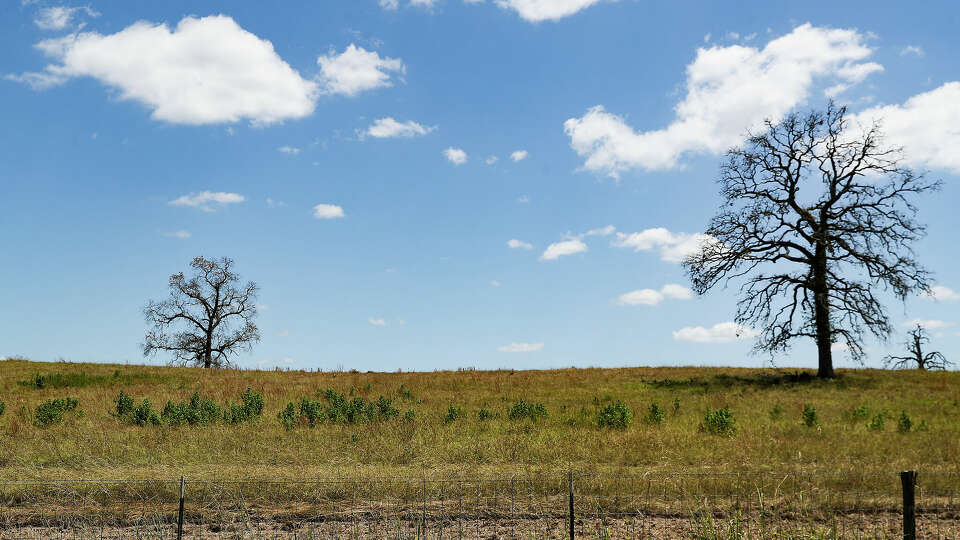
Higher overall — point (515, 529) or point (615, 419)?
point (615, 419)

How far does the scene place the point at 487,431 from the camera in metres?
18.6

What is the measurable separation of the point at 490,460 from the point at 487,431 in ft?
11.7

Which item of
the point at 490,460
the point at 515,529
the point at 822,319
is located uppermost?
the point at 822,319

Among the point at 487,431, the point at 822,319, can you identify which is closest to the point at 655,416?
the point at 487,431

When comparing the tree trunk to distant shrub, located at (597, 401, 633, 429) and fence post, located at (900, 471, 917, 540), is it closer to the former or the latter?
distant shrub, located at (597, 401, 633, 429)

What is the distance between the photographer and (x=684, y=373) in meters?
34.7

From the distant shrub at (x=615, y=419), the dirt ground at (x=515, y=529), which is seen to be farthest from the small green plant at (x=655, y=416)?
the dirt ground at (x=515, y=529)

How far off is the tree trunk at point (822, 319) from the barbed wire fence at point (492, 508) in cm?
1995

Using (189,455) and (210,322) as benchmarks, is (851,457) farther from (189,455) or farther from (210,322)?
(210,322)

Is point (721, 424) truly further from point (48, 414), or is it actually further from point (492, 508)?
point (48, 414)

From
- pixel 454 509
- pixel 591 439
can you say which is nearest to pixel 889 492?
pixel 591 439

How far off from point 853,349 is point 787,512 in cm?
2397

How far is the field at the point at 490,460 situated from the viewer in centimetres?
1112

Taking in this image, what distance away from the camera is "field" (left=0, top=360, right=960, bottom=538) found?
11.1 meters
